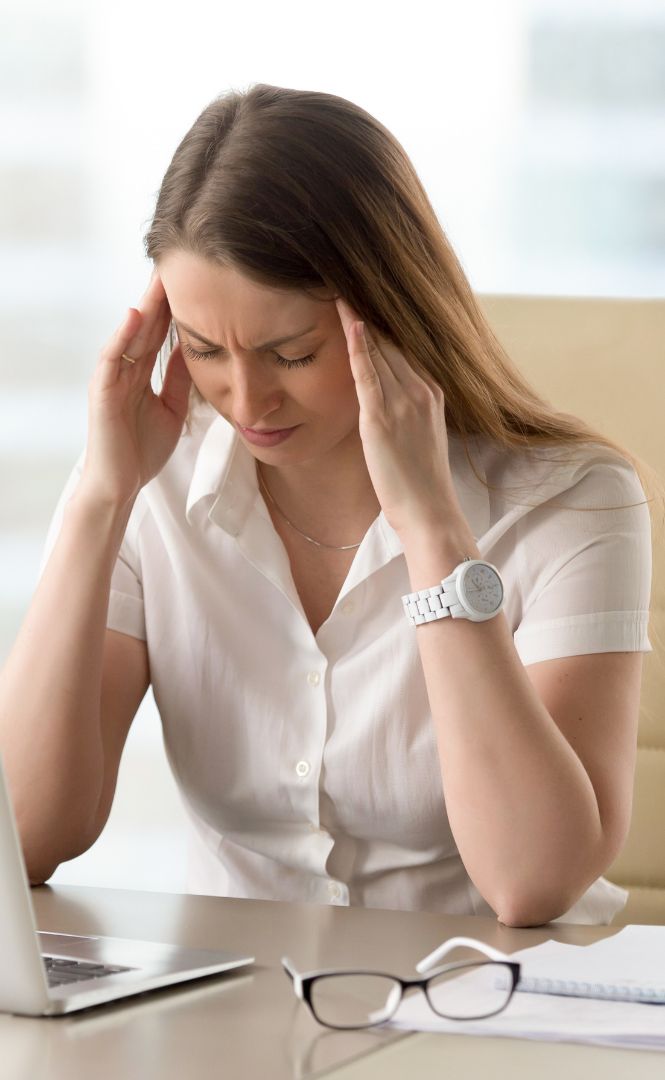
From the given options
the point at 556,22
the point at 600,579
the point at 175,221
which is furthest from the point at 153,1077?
the point at 556,22

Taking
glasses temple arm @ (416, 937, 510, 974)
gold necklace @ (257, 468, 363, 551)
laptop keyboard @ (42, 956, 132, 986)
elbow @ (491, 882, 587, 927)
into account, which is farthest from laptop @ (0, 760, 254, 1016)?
gold necklace @ (257, 468, 363, 551)

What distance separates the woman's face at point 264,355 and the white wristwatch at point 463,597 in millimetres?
229

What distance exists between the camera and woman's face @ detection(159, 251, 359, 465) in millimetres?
1215

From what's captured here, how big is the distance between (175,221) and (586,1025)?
0.86 metres

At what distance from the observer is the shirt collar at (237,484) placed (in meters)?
1.35

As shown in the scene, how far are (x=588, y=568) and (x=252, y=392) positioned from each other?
0.37 metres

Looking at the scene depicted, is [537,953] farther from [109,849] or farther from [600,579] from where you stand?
[109,849]

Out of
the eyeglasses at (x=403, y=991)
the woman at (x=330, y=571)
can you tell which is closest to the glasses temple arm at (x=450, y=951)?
the eyeglasses at (x=403, y=991)

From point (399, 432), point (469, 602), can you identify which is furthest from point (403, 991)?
point (399, 432)

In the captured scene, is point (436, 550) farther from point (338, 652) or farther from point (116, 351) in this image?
point (116, 351)

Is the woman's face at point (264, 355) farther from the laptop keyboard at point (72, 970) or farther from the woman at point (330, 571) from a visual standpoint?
the laptop keyboard at point (72, 970)

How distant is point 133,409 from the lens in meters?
1.43

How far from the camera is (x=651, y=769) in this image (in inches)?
60.8

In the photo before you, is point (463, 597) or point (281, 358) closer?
point (463, 597)
